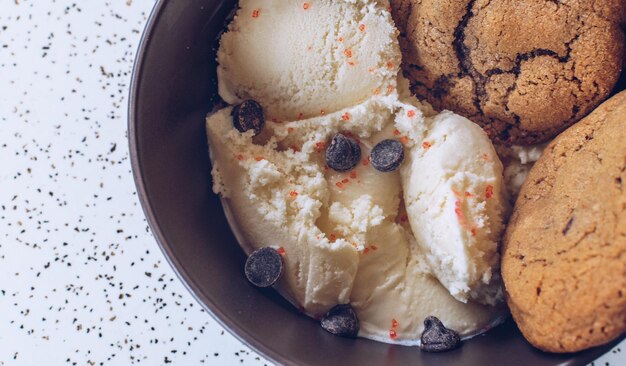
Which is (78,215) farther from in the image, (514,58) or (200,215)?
(514,58)

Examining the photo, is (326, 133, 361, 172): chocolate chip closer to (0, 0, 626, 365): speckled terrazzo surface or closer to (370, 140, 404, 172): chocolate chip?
(370, 140, 404, 172): chocolate chip

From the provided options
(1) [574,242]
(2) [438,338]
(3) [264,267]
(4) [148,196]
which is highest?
(4) [148,196]

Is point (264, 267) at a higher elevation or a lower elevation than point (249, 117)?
lower

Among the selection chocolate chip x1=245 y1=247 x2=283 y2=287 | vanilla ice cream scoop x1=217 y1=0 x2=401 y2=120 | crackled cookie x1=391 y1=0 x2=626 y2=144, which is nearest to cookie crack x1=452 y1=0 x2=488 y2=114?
crackled cookie x1=391 y1=0 x2=626 y2=144

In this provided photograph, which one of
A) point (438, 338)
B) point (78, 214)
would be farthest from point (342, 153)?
point (78, 214)

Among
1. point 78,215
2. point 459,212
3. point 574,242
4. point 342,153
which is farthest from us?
point 78,215

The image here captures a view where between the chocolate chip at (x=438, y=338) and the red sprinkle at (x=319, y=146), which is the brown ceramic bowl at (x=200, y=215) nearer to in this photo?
the chocolate chip at (x=438, y=338)


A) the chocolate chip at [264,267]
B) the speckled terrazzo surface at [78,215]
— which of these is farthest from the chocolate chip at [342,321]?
the speckled terrazzo surface at [78,215]
